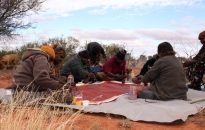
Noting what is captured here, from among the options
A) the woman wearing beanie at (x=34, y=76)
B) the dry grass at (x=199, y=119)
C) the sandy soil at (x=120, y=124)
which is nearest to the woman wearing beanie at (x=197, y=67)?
the dry grass at (x=199, y=119)

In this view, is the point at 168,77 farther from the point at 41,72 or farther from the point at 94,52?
the point at 94,52

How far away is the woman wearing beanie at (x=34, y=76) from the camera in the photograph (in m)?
4.27

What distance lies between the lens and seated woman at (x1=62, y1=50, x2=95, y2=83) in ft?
23.6

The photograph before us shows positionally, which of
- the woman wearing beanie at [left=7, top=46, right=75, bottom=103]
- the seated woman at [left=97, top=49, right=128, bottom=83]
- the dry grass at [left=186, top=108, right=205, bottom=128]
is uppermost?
the woman wearing beanie at [left=7, top=46, right=75, bottom=103]

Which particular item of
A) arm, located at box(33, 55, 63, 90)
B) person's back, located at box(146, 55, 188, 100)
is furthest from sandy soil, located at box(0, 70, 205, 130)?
person's back, located at box(146, 55, 188, 100)

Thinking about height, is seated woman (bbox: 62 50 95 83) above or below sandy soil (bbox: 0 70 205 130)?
above

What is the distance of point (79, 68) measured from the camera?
281 inches

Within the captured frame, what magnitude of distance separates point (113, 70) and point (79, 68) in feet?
3.42

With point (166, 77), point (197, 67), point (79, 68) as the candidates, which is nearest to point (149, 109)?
point (166, 77)

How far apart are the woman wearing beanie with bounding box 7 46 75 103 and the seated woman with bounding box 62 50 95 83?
8.64ft

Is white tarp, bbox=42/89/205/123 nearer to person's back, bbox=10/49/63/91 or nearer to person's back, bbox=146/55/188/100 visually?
person's back, bbox=146/55/188/100

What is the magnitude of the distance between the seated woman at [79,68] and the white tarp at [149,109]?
2130 mm

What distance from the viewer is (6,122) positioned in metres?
2.73

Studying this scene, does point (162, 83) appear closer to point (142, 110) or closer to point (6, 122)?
point (142, 110)
